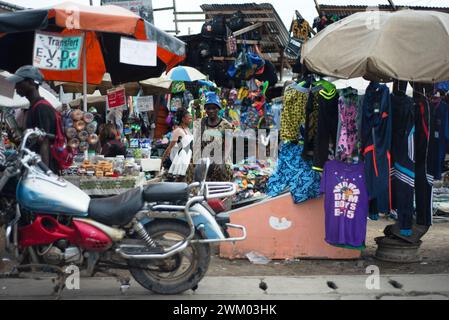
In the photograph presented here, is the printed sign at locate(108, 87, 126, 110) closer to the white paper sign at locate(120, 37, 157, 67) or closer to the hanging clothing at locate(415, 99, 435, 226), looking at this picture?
the white paper sign at locate(120, 37, 157, 67)

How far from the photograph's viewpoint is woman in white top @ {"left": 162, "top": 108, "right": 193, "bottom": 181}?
8148 mm

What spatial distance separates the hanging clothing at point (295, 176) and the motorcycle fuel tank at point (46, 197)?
8.98 feet

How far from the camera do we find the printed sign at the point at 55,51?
6.68 metres

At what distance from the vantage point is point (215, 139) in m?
8.28

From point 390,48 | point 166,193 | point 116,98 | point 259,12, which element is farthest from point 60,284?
point 259,12

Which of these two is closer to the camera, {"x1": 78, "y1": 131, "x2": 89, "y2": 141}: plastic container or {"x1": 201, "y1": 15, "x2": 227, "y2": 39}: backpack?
{"x1": 78, "y1": 131, "x2": 89, "y2": 141}: plastic container

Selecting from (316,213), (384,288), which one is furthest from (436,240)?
(384,288)

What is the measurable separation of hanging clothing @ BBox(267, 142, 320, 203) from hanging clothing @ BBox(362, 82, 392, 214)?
682 mm

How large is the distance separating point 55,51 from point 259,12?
780 cm

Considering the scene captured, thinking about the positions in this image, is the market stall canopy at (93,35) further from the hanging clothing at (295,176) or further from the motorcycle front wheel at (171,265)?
the motorcycle front wheel at (171,265)

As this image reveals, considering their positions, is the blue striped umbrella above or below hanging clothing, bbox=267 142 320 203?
above

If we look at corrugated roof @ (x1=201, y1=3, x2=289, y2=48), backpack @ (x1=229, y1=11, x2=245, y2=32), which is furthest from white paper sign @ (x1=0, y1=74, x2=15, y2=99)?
corrugated roof @ (x1=201, y1=3, x2=289, y2=48)

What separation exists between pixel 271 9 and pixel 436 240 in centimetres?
731
